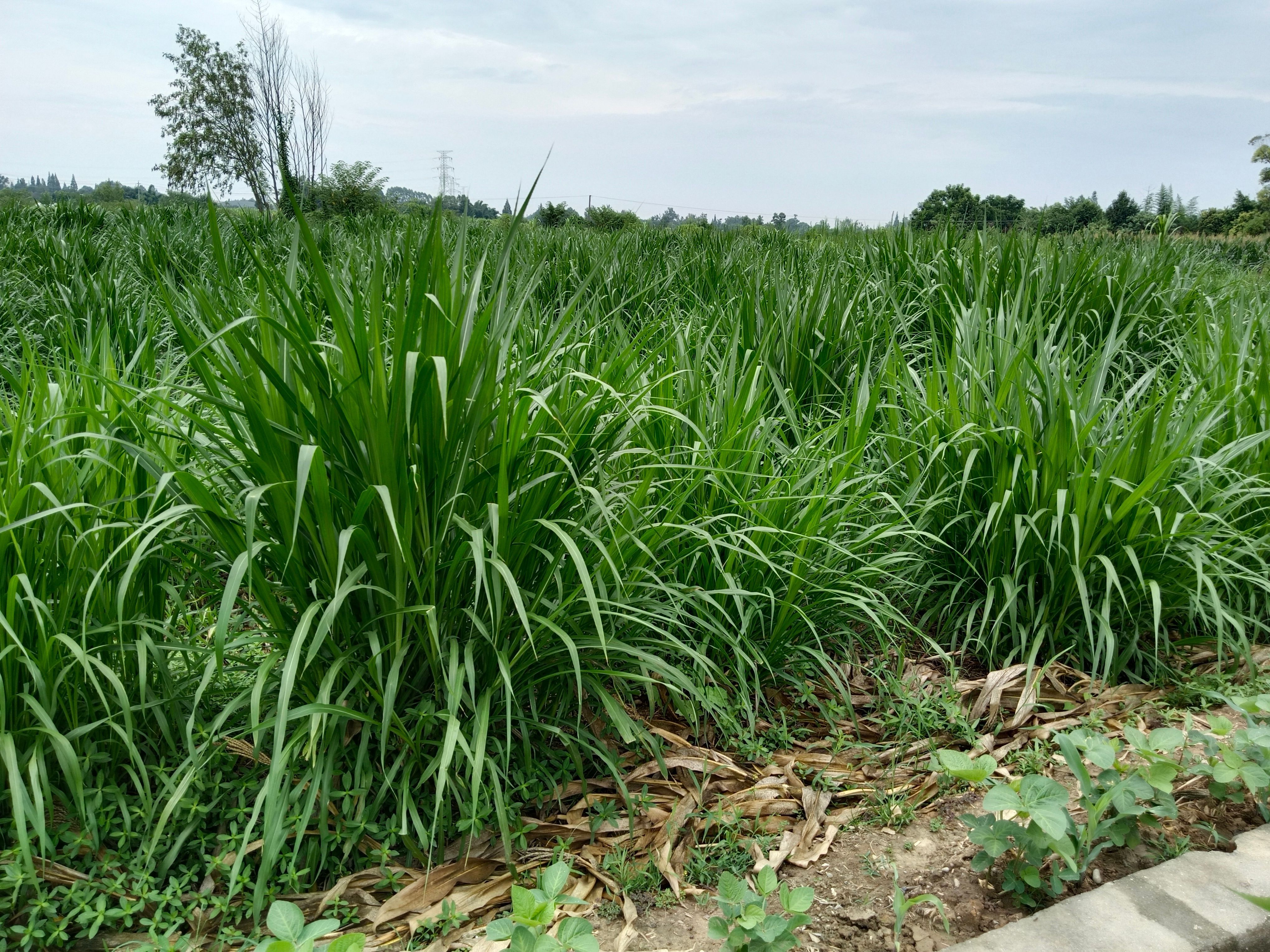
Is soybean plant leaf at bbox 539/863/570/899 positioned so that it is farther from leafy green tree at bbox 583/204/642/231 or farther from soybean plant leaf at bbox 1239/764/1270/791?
leafy green tree at bbox 583/204/642/231

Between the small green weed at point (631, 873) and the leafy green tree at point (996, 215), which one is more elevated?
the leafy green tree at point (996, 215)

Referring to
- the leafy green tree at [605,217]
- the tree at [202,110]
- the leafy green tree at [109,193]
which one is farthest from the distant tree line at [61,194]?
the tree at [202,110]

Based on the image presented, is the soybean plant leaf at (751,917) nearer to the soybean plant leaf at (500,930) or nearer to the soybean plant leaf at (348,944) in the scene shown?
the soybean plant leaf at (500,930)

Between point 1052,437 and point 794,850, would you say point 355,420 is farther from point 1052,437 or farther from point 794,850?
point 1052,437

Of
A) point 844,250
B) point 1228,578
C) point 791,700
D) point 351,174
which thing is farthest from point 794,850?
point 351,174

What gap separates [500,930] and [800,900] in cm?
48

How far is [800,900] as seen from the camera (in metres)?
1.38

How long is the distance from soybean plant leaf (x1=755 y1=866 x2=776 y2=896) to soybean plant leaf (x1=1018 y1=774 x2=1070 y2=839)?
0.47m

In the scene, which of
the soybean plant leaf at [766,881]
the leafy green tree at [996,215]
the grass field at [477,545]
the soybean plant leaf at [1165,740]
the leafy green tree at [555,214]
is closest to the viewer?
the soybean plant leaf at [766,881]

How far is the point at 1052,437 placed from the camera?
2.42 meters

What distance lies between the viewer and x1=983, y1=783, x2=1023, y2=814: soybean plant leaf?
150 cm

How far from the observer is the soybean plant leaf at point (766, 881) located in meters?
1.42

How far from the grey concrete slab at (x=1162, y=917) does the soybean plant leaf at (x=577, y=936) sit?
2.07 feet

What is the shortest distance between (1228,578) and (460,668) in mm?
2337
